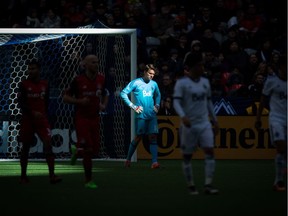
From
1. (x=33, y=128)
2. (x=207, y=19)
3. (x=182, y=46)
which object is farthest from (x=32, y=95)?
(x=207, y=19)

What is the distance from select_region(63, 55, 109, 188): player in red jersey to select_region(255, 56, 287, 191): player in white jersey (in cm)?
240

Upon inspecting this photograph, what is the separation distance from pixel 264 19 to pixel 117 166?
9.36 metres

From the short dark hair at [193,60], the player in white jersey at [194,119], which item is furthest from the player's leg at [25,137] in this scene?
the short dark hair at [193,60]

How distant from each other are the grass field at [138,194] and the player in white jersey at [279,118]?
1.11 ft

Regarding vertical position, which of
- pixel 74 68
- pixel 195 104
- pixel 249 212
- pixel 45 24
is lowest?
pixel 249 212

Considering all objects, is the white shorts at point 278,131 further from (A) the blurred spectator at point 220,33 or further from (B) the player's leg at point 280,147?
(A) the blurred spectator at point 220,33

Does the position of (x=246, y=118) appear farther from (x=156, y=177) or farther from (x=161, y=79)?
(x=156, y=177)

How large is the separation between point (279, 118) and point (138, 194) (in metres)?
2.29

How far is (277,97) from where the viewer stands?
502 inches

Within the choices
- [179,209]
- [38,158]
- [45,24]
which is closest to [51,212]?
[179,209]

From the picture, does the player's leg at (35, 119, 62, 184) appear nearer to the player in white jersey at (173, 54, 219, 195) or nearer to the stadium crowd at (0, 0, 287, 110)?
the player in white jersey at (173, 54, 219, 195)

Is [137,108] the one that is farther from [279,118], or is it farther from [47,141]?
[279,118]

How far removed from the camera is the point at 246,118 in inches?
848

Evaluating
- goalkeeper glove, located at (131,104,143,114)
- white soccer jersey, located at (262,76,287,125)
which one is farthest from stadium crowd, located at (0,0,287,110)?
white soccer jersey, located at (262,76,287,125)
